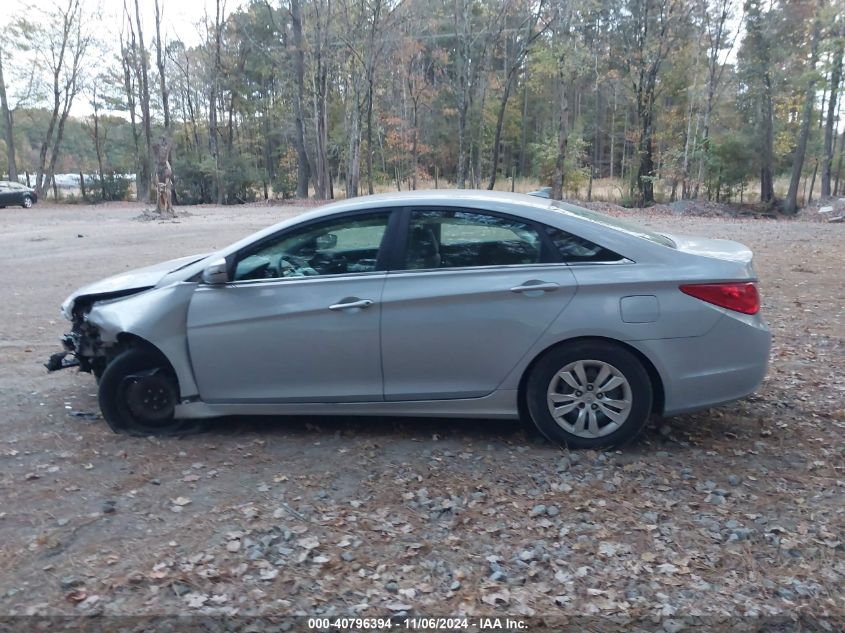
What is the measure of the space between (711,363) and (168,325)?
3.44m

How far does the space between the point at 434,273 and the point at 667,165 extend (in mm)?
35585

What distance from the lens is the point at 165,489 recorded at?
4.27 metres

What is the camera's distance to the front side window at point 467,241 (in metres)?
4.73

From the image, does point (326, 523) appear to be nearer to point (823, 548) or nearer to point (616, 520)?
point (616, 520)

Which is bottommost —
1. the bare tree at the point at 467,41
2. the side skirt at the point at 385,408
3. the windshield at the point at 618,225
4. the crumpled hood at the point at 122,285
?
the side skirt at the point at 385,408

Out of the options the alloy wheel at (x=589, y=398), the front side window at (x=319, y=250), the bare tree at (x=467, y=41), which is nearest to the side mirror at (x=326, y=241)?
the front side window at (x=319, y=250)

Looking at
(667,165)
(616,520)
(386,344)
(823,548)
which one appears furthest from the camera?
(667,165)

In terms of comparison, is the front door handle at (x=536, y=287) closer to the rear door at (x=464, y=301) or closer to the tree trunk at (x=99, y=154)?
the rear door at (x=464, y=301)

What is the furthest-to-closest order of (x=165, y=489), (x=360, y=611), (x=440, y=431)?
(x=440, y=431), (x=165, y=489), (x=360, y=611)

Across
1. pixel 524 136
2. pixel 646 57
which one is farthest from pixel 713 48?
pixel 524 136

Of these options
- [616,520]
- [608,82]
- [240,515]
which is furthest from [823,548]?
[608,82]

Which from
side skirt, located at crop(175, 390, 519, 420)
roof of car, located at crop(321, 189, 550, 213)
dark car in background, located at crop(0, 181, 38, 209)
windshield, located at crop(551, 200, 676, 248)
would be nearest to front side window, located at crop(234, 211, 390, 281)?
roof of car, located at crop(321, 189, 550, 213)

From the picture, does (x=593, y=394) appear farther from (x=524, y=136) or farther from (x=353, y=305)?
(x=524, y=136)

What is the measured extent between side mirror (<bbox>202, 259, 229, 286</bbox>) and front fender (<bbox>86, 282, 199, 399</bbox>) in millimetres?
144
